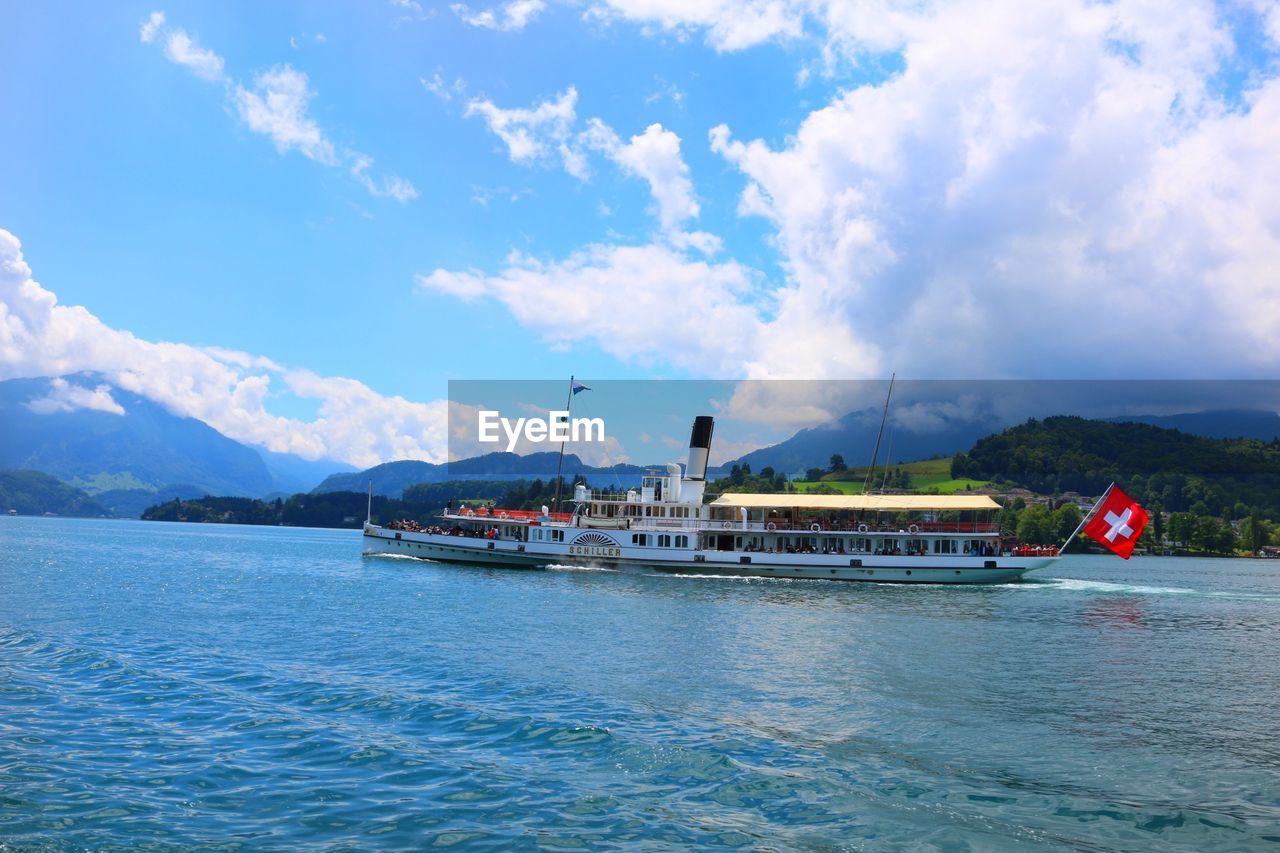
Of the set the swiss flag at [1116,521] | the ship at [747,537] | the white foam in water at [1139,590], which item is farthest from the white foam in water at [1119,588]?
the swiss flag at [1116,521]

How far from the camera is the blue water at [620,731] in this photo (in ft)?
46.0

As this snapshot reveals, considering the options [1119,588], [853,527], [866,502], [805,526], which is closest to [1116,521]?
[1119,588]

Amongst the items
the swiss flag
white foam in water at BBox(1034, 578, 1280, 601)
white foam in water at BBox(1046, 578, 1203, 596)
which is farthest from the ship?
the swiss flag

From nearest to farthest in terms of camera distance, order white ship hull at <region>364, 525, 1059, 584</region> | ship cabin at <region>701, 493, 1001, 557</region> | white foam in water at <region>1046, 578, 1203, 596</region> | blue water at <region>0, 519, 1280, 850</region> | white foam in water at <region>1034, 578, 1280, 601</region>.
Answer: blue water at <region>0, 519, 1280, 850</region> → white foam in water at <region>1034, 578, 1280, 601</region> → white foam in water at <region>1046, 578, 1203, 596</region> → white ship hull at <region>364, 525, 1059, 584</region> → ship cabin at <region>701, 493, 1001, 557</region>

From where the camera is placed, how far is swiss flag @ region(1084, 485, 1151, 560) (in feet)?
203

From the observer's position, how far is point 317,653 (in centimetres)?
2952

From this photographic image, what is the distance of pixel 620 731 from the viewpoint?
64.3 feet

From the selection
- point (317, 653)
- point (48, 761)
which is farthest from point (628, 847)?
point (317, 653)

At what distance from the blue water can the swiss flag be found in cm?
2051

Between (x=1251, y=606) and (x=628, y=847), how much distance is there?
64402mm

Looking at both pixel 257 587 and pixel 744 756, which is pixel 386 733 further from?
pixel 257 587

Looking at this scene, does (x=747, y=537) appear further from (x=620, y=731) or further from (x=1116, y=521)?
(x=620, y=731)

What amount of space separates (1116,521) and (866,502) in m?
18.6

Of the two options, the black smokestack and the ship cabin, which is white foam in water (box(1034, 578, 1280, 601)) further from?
the black smokestack
